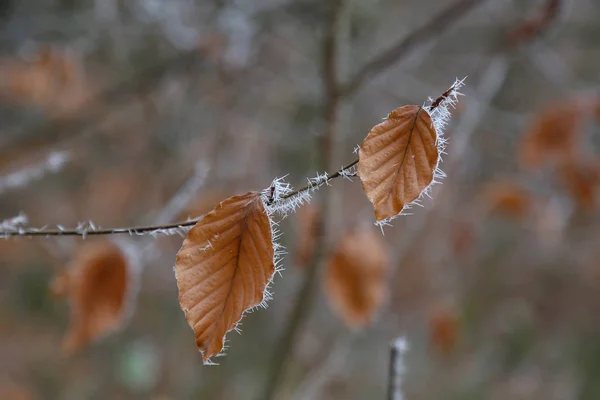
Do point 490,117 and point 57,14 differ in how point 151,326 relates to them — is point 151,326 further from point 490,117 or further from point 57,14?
point 490,117

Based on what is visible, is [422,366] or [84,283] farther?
[422,366]

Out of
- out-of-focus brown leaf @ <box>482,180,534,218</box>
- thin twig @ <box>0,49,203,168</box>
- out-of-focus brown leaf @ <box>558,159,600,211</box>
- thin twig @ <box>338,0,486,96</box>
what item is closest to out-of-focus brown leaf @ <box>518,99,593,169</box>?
out-of-focus brown leaf @ <box>558,159,600,211</box>

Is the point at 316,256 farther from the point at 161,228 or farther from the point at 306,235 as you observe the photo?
the point at 161,228

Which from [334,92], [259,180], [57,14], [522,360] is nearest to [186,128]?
[259,180]

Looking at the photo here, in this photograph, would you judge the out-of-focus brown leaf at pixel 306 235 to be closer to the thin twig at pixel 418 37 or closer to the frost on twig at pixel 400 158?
the thin twig at pixel 418 37

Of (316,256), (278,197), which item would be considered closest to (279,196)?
(278,197)

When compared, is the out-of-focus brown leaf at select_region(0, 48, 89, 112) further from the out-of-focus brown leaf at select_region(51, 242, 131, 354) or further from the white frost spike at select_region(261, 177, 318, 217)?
the white frost spike at select_region(261, 177, 318, 217)
